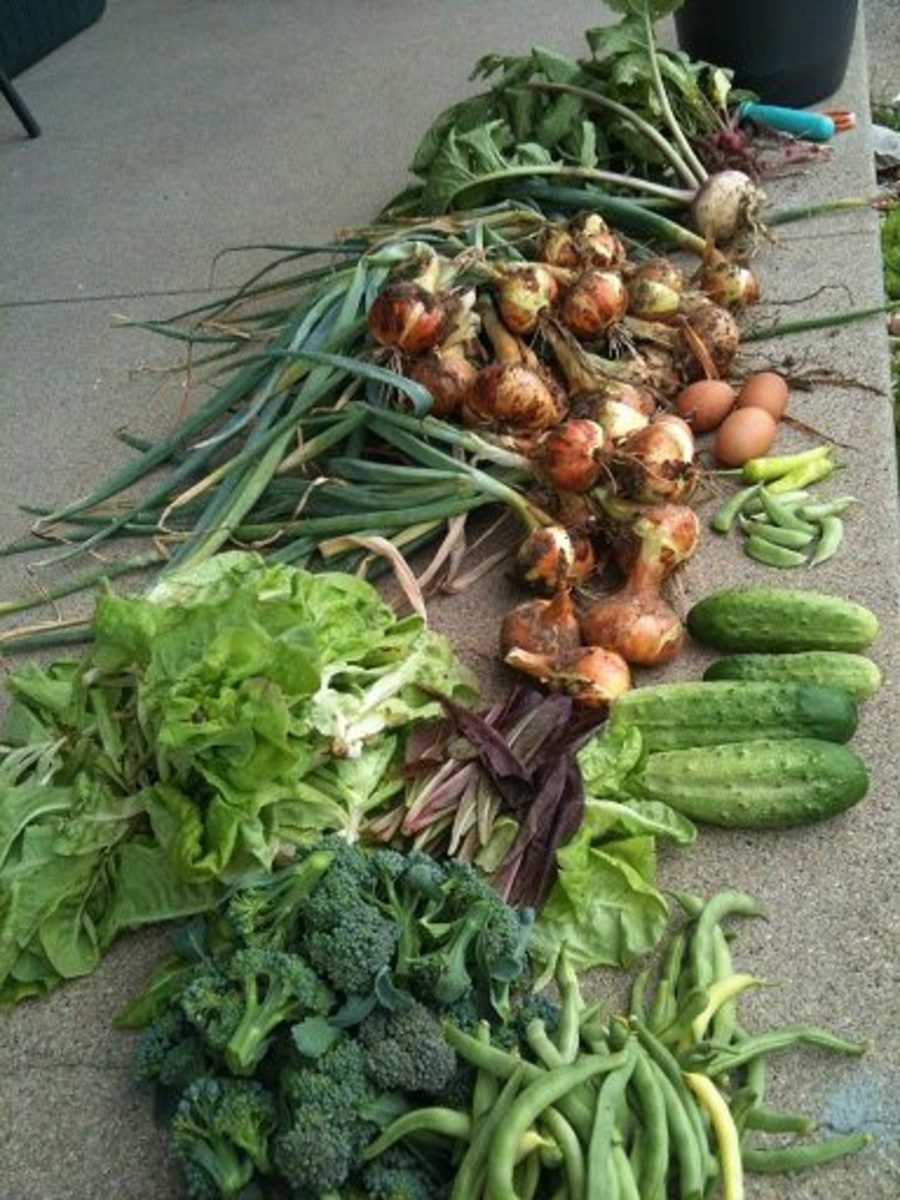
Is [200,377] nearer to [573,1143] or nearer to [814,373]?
[814,373]

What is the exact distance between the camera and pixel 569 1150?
62.0 inches

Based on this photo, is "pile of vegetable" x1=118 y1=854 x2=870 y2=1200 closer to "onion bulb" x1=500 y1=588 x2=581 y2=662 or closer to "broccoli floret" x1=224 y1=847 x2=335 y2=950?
"broccoli floret" x1=224 y1=847 x2=335 y2=950

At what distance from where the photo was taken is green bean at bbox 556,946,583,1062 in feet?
5.67

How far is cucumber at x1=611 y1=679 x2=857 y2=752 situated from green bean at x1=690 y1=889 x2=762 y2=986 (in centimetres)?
29

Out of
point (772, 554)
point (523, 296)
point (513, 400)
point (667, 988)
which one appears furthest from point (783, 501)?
point (667, 988)

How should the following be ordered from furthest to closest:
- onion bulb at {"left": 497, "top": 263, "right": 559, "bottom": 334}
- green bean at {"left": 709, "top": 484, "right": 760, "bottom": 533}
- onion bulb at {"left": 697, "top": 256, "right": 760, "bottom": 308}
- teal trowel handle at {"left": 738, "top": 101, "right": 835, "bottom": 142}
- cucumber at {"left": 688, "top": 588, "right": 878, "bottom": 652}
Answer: teal trowel handle at {"left": 738, "top": 101, "right": 835, "bottom": 142}, onion bulb at {"left": 697, "top": 256, "right": 760, "bottom": 308}, onion bulb at {"left": 497, "top": 263, "right": 559, "bottom": 334}, green bean at {"left": 709, "top": 484, "right": 760, "bottom": 533}, cucumber at {"left": 688, "top": 588, "right": 878, "bottom": 652}

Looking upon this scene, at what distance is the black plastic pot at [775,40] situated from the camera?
4.18 m

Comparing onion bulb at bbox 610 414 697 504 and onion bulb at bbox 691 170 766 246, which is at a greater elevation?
onion bulb at bbox 610 414 697 504

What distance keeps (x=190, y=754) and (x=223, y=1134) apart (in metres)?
0.56

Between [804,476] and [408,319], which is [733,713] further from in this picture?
[408,319]

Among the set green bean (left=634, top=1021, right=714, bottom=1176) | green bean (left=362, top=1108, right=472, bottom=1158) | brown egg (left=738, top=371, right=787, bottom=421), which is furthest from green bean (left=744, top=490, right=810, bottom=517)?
green bean (left=362, top=1108, right=472, bottom=1158)

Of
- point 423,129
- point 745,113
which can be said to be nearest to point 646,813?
point 745,113

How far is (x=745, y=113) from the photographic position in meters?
4.15

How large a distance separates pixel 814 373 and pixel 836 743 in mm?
1251
